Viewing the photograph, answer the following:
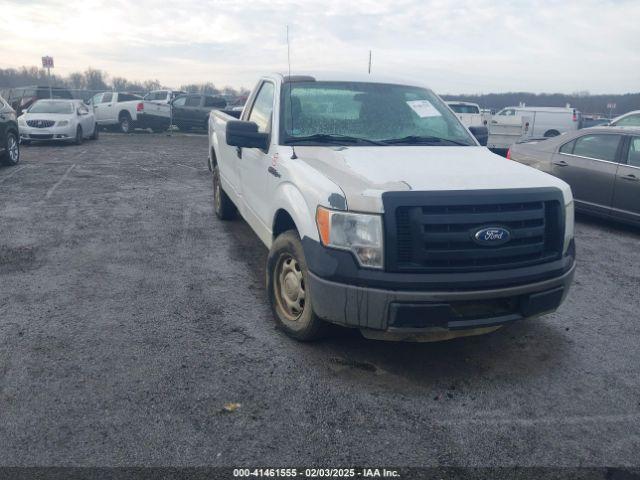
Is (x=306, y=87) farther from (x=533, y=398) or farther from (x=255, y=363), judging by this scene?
(x=533, y=398)

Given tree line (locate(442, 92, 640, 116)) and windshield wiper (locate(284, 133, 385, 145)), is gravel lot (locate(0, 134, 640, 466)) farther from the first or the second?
tree line (locate(442, 92, 640, 116))

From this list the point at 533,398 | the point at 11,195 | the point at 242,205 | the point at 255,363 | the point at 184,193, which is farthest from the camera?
the point at 184,193

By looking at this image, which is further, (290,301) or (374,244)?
(290,301)

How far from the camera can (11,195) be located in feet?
30.3

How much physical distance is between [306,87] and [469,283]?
2520 millimetres

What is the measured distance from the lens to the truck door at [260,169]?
4680 mm

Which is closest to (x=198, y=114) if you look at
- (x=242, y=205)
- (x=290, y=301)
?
(x=242, y=205)

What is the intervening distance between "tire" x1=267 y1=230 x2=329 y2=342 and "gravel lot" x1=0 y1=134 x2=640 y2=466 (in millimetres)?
150

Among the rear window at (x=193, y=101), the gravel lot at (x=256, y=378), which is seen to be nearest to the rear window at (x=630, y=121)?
the gravel lot at (x=256, y=378)

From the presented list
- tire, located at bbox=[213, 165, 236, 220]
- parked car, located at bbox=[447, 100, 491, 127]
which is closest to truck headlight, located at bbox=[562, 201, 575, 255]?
tire, located at bbox=[213, 165, 236, 220]

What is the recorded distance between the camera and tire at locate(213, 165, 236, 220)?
7.53 metres

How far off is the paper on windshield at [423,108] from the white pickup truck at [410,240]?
0.62 metres

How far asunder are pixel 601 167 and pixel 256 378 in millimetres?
6619

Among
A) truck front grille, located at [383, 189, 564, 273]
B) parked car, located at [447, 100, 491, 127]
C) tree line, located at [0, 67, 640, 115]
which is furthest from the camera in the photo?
tree line, located at [0, 67, 640, 115]
